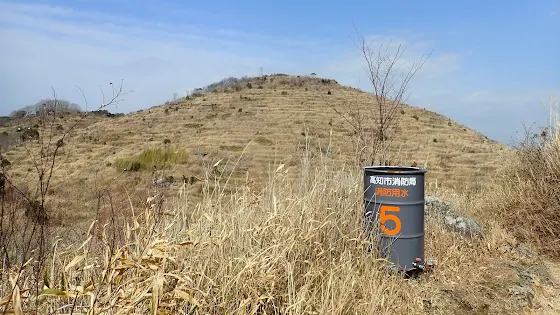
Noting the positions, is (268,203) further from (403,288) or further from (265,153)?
(265,153)

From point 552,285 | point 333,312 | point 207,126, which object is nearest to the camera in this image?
point 333,312

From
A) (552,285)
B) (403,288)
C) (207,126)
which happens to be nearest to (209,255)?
(403,288)

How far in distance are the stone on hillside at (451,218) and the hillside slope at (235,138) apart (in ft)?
31.1

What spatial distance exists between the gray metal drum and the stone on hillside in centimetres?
148

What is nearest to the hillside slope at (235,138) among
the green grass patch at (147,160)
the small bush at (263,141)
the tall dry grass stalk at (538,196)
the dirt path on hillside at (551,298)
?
the small bush at (263,141)

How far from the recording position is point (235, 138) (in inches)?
1121

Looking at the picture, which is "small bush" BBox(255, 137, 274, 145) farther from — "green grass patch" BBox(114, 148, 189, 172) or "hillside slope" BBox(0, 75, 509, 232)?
"green grass patch" BBox(114, 148, 189, 172)

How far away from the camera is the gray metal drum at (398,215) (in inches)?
154

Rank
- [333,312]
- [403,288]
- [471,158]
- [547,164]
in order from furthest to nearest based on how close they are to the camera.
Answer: [471,158] < [547,164] < [403,288] < [333,312]

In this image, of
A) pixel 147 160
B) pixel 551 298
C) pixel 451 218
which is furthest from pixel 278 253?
pixel 147 160

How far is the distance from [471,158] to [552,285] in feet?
76.5

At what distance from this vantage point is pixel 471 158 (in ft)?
85.0

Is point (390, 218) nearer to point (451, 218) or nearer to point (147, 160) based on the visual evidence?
point (451, 218)

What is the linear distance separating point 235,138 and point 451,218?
78.1ft
